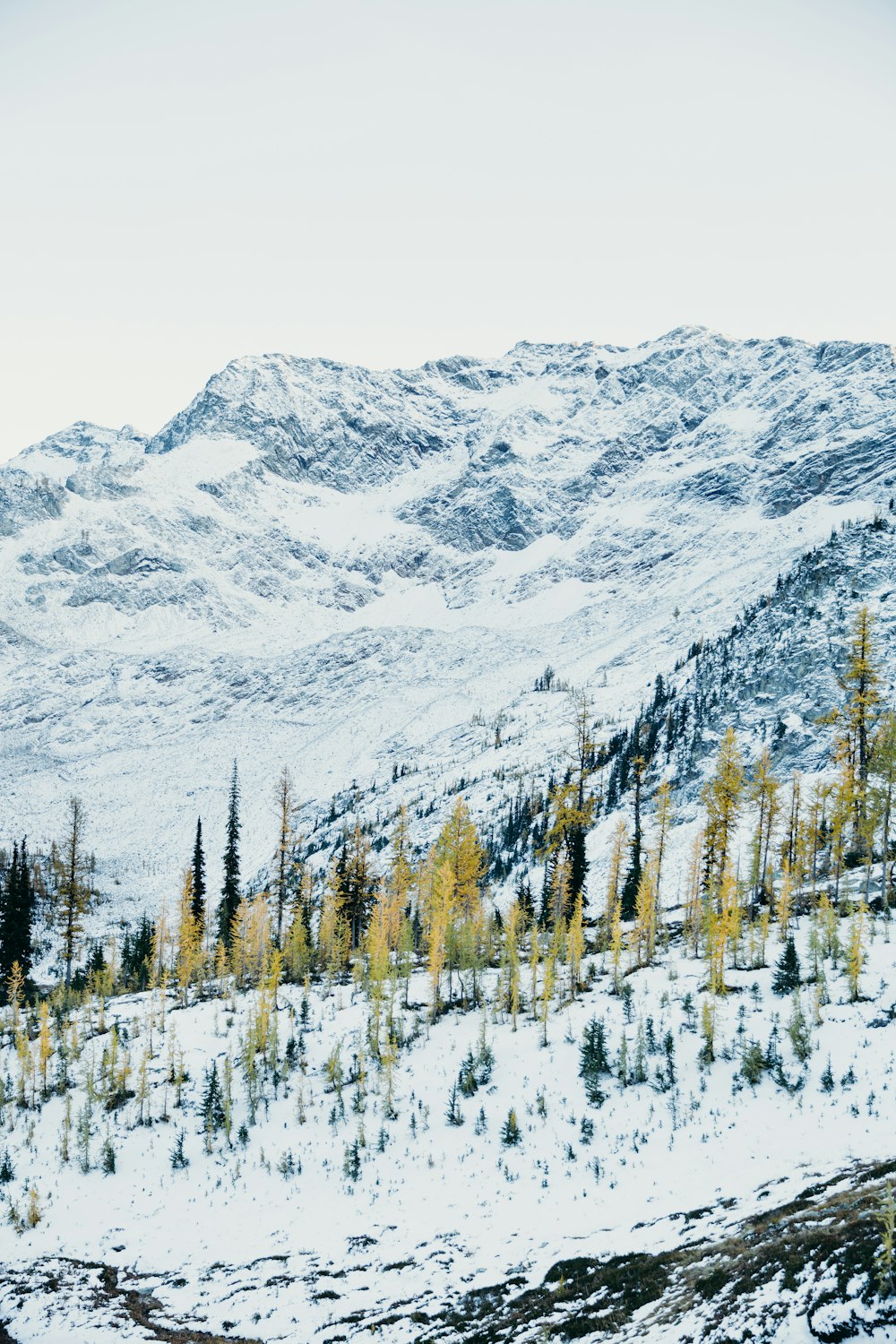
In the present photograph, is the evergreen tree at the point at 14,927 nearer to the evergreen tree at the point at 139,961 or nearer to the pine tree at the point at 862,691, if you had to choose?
the evergreen tree at the point at 139,961

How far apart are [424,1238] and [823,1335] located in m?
14.8

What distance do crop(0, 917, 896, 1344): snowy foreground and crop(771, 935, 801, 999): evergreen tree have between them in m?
0.36

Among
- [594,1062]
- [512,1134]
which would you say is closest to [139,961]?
[512,1134]

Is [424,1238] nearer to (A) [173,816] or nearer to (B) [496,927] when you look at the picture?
(B) [496,927]

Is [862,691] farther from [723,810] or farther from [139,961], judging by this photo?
[139,961]

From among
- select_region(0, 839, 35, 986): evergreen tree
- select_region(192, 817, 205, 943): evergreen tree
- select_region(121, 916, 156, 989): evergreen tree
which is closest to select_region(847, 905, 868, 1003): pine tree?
select_region(192, 817, 205, 943): evergreen tree

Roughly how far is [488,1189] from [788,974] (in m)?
14.8

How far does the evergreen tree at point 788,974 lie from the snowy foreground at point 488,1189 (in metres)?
0.36

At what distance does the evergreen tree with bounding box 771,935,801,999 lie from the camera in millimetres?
33062

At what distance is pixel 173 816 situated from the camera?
19075cm

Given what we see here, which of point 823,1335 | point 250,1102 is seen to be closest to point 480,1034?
point 250,1102

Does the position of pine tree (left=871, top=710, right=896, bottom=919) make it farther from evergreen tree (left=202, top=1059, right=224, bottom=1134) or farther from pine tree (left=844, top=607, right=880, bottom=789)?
evergreen tree (left=202, top=1059, right=224, bottom=1134)

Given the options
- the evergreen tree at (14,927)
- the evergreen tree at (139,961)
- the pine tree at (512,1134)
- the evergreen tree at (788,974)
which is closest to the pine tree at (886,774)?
the evergreen tree at (788,974)

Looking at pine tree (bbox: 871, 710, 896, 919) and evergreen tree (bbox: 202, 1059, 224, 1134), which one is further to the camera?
pine tree (bbox: 871, 710, 896, 919)
